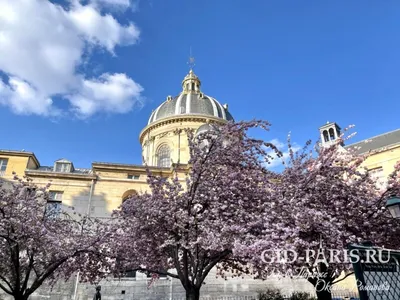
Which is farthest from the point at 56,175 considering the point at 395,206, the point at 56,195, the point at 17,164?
the point at 395,206

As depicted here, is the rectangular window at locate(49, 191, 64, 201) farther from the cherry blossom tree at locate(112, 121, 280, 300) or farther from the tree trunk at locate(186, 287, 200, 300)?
the tree trunk at locate(186, 287, 200, 300)

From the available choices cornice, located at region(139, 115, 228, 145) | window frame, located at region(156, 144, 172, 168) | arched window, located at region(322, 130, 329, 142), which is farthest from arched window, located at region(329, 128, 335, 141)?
window frame, located at region(156, 144, 172, 168)

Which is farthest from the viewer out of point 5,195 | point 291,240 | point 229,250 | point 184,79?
point 184,79

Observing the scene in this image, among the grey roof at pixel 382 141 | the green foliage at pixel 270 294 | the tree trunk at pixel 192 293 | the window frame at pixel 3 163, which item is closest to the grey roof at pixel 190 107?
the grey roof at pixel 382 141

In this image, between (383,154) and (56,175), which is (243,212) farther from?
(383,154)

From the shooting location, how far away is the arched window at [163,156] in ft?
126

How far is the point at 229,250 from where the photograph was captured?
10.6m

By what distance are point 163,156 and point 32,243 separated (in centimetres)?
2807

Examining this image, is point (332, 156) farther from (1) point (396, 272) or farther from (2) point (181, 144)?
(2) point (181, 144)

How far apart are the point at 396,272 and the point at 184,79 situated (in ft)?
160

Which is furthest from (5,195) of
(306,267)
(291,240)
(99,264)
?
(306,267)

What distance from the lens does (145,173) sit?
96.1 feet

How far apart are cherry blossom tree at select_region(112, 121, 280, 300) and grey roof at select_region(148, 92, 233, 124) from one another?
1140 inches

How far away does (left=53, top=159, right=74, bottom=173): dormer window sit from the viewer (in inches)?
1141
